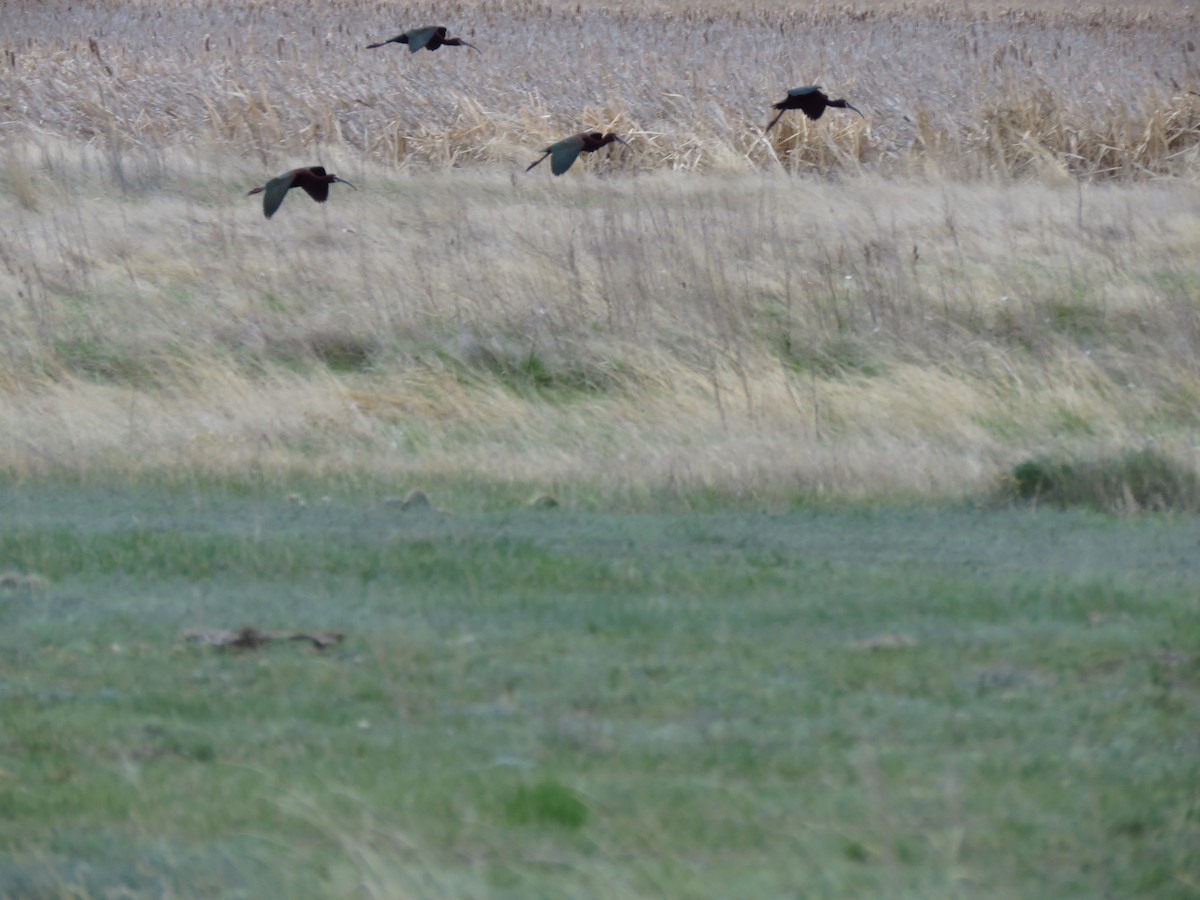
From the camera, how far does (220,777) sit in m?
3.84

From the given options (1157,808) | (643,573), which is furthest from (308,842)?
(643,573)

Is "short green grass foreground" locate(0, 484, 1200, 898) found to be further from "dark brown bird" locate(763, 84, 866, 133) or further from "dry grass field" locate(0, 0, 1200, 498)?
"dark brown bird" locate(763, 84, 866, 133)

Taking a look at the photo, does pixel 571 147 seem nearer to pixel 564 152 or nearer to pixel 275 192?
pixel 564 152

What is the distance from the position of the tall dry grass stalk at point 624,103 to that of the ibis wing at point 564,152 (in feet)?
18.4

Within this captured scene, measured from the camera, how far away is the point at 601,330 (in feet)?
35.8

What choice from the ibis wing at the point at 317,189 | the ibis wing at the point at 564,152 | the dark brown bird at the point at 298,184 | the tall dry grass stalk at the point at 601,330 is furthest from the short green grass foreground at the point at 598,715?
the ibis wing at the point at 564,152

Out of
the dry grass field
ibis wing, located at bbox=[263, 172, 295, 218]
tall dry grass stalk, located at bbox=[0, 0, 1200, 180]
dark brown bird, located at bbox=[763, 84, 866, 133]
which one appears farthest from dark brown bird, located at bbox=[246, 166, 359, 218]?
tall dry grass stalk, located at bbox=[0, 0, 1200, 180]

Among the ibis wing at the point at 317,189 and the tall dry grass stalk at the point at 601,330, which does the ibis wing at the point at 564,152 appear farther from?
the ibis wing at the point at 317,189

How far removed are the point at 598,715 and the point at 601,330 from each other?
6.85 meters

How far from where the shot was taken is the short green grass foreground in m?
3.34

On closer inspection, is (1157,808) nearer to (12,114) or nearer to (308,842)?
(308,842)

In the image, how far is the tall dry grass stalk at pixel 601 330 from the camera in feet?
28.6

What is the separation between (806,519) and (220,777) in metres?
3.67

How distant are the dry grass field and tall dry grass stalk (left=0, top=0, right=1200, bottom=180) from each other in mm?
57
